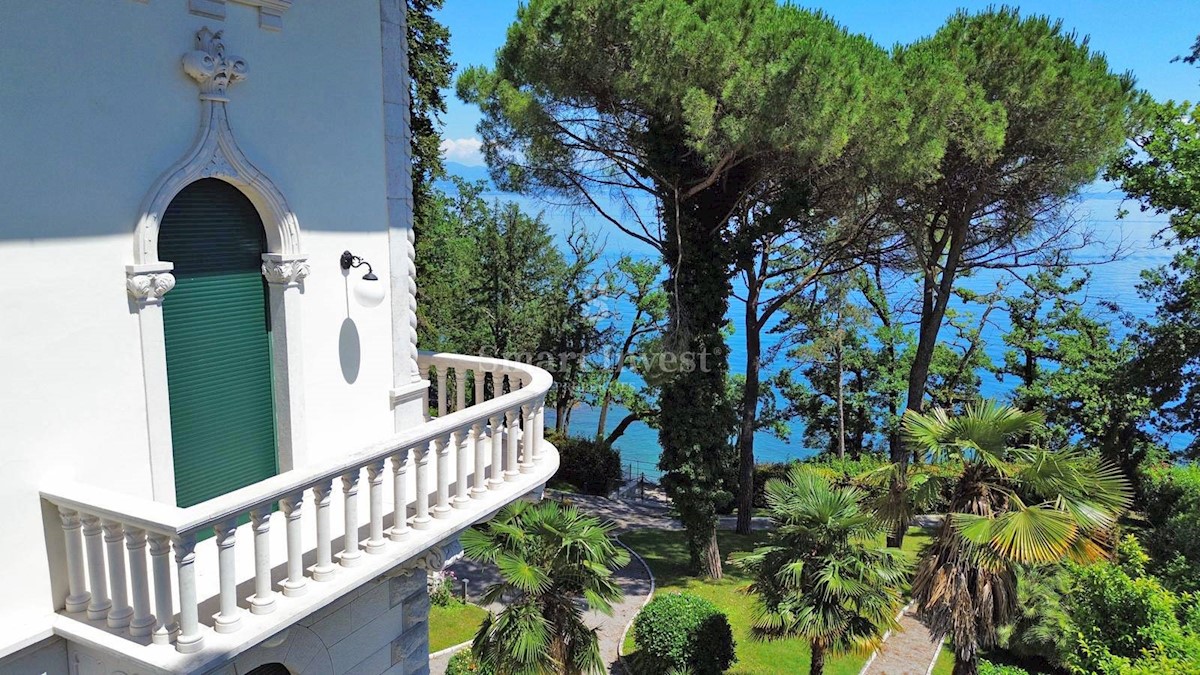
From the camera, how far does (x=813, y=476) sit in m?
10.0

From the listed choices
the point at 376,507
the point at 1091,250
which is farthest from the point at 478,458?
the point at 1091,250

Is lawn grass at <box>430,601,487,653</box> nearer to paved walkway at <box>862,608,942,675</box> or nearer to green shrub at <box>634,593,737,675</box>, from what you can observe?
green shrub at <box>634,593,737,675</box>

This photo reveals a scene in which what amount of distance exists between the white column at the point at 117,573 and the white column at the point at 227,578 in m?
0.44

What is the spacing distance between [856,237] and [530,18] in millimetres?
8336

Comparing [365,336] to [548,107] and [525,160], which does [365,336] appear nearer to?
[548,107]

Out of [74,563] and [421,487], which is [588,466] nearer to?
[421,487]

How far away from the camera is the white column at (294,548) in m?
4.12

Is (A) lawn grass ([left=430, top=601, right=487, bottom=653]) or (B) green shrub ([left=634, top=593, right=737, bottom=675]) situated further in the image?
(A) lawn grass ([left=430, top=601, right=487, bottom=653])

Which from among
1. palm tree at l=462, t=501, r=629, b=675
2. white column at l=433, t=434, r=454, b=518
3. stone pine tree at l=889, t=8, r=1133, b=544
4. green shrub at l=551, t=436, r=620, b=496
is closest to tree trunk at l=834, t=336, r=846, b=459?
green shrub at l=551, t=436, r=620, b=496

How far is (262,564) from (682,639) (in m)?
8.77

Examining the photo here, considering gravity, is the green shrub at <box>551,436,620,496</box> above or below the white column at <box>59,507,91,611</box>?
below

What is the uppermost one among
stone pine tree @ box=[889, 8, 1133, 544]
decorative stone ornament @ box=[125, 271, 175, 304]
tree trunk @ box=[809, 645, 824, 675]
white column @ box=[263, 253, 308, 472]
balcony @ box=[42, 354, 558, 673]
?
stone pine tree @ box=[889, 8, 1133, 544]

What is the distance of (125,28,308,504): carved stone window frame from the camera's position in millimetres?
4254

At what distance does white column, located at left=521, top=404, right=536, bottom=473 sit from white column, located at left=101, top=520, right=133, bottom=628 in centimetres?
292
